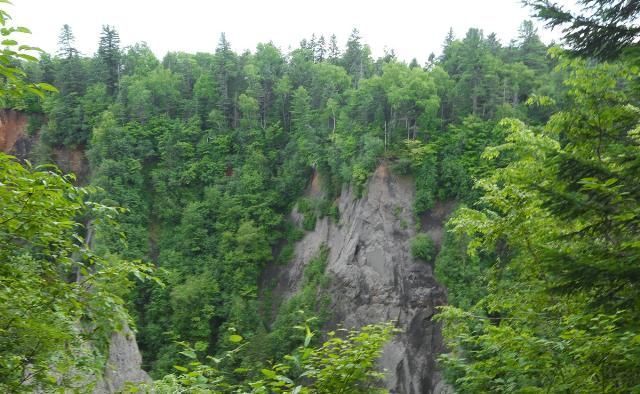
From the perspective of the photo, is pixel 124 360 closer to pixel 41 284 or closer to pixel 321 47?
pixel 41 284

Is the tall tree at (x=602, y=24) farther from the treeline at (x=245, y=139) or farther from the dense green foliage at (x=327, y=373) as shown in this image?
the treeline at (x=245, y=139)

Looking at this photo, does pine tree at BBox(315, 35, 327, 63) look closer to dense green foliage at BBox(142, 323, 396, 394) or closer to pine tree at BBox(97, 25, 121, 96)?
pine tree at BBox(97, 25, 121, 96)

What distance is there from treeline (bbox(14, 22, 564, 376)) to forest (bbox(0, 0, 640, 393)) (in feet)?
0.73

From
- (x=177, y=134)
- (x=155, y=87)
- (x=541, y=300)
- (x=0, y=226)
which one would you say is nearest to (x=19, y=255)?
(x=0, y=226)

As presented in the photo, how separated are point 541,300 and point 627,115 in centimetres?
405

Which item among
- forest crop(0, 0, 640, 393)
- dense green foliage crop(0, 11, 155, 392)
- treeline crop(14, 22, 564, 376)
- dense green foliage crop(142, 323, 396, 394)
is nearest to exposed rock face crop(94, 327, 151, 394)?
forest crop(0, 0, 640, 393)

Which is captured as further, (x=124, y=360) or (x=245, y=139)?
(x=245, y=139)

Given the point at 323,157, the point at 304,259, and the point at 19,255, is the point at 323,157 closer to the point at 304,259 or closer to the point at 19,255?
the point at 304,259

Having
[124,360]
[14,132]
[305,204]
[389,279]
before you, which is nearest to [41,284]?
[124,360]

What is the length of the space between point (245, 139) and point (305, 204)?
36.9ft

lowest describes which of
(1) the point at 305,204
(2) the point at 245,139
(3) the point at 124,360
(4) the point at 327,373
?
(3) the point at 124,360

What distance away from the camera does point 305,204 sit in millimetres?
42906

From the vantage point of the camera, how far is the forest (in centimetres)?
387

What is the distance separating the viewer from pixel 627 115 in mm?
4988
